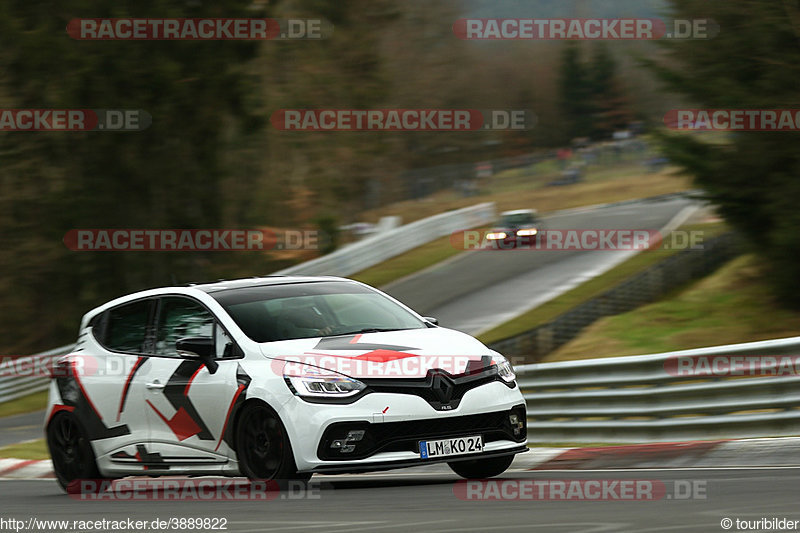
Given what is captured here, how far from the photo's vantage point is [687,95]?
17312 mm

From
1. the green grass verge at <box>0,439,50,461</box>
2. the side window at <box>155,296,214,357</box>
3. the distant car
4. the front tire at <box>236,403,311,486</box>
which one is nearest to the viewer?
the front tire at <box>236,403,311,486</box>

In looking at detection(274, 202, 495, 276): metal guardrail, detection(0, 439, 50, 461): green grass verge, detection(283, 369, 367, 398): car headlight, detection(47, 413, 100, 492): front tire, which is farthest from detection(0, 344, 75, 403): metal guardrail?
detection(283, 369, 367, 398): car headlight

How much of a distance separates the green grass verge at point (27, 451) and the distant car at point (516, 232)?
20.4 m

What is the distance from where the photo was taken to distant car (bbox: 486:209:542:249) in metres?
35.3

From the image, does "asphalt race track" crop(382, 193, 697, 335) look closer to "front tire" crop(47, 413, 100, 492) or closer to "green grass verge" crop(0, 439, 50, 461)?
"green grass verge" crop(0, 439, 50, 461)

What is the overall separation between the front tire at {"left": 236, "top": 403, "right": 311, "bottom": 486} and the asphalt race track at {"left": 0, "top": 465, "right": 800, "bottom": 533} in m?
0.22

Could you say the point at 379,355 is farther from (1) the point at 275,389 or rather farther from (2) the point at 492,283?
(2) the point at 492,283

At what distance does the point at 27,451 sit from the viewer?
51.4 feet

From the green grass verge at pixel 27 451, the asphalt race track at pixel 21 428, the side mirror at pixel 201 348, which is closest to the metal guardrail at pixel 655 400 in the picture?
the side mirror at pixel 201 348

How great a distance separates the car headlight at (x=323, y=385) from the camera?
7668 mm

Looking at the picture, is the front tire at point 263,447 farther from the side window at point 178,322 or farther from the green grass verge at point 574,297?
the green grass verge at point 574,297

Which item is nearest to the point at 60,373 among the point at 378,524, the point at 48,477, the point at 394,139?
the point at 48,477

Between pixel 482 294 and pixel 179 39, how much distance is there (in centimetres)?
889

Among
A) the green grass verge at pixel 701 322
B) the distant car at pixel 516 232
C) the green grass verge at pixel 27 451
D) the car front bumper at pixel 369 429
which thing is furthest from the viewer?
the distant car at pixel 516 232
